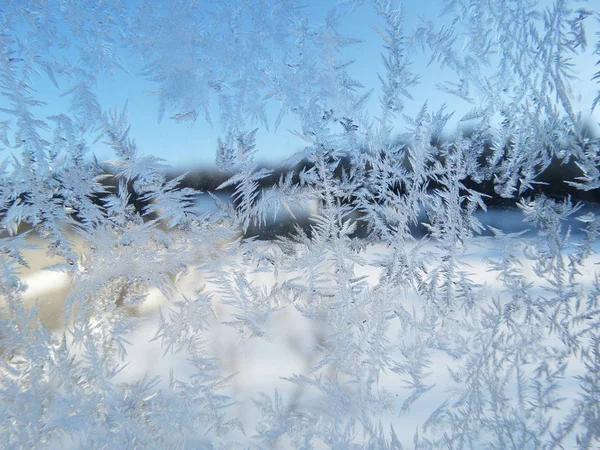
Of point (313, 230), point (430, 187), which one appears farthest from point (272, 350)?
point (430, 187)

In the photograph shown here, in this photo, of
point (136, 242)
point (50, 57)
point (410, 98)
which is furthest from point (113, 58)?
point (410, 98)

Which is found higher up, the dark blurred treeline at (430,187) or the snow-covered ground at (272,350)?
the dark blurred treeline at (430,187)

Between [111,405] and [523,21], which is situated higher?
[523,21]

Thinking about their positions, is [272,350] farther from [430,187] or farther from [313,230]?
[430,187]

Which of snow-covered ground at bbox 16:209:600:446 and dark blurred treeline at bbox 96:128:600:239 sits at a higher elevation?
dark blurred treeline at bbox 96:128:600:239

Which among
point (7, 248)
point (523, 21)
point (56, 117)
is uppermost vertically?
point (523, 21)

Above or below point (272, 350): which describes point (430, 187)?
above

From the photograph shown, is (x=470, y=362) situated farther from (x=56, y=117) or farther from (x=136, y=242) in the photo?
A: (x=56, y=117)

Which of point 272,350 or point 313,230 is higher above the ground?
point 313,230

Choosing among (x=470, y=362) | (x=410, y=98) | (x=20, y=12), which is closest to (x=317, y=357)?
(x=470, y=362)

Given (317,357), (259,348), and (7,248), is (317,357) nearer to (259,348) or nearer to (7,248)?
(259,348)
